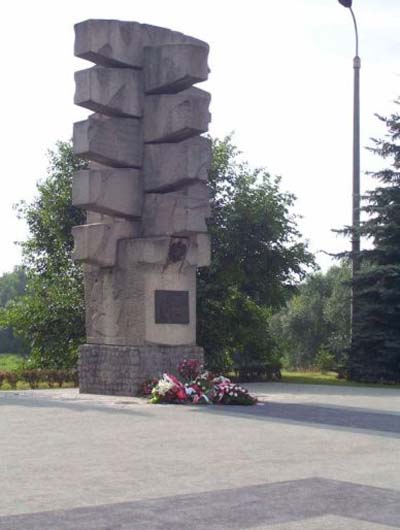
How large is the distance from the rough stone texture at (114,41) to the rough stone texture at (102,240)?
321cm

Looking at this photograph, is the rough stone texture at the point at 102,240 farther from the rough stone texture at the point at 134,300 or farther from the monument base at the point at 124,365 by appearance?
the monument base at the point at 124,365

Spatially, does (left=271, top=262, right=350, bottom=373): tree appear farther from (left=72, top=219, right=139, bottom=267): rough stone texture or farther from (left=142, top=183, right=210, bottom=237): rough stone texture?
(left=72, top=219, right=139, bottom=267): rough stone texture

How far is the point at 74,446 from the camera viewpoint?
10.5m

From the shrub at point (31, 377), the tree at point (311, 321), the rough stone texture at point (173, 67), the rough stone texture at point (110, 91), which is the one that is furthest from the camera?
the tree at point (311, 321)

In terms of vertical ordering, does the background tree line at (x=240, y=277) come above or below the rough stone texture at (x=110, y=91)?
below

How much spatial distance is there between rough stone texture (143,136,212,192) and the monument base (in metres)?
3.23

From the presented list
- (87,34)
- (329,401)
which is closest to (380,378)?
(329,401)

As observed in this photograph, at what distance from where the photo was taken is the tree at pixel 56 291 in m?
27.2

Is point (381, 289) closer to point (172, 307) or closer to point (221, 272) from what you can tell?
point (221, 272)

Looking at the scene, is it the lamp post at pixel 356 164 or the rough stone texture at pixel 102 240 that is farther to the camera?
the lamp post at pixel 356 164

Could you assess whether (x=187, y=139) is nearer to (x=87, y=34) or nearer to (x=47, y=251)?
(x=87, y=34)

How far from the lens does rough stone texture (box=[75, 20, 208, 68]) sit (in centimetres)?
1834

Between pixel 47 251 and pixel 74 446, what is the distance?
1946 cm

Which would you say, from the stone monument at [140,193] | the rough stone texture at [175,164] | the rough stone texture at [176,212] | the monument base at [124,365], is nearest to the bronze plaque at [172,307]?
the stone monument at [140,193]
